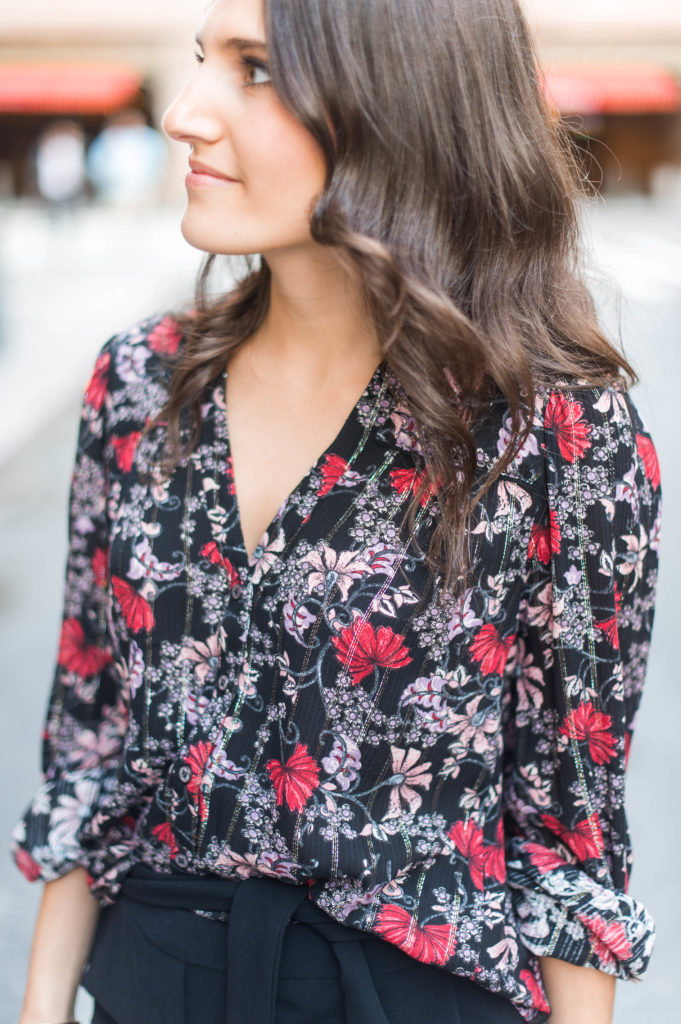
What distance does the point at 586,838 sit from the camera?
137 centimetres

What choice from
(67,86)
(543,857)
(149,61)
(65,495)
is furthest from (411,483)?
(67,86)

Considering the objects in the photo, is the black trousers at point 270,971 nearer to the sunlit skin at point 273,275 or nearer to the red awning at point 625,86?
the sunlit skin at point 273,275

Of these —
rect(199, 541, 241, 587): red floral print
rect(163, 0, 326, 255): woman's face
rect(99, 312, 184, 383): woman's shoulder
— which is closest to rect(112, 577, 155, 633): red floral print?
rect(199, 541, 241, 587): red floral print

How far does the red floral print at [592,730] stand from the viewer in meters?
1.35

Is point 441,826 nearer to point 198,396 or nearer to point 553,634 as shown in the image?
point 553,634

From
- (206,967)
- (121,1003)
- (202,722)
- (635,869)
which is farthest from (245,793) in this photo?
(635,869)

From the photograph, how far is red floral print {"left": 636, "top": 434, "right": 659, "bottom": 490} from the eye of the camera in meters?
1.36

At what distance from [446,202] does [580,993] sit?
3.47ft

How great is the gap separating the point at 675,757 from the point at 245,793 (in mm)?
3093

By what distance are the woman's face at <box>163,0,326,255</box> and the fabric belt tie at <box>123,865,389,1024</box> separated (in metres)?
0.83

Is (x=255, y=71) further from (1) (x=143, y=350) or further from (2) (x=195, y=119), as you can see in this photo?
(1) (x=143, y=350)

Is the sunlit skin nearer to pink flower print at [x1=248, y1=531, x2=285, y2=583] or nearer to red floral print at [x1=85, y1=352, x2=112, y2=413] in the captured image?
pink flower print at [x1=248, y1=531, x2=285, y2=583]

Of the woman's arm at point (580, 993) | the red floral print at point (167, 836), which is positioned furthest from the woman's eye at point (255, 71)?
the woman's arm at point (580, 993)

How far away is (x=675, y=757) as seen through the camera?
3973 millimetres
